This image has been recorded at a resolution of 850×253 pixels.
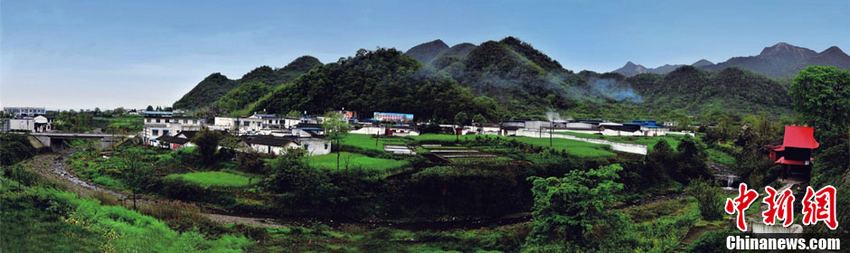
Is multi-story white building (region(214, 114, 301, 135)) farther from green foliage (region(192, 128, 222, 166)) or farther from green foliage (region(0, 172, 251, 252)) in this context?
green foliage (region(0, 172, 251, 252))

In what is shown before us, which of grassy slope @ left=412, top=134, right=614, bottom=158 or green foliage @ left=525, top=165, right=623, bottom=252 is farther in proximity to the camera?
grassy slope @ left=412, top=134, right=614, bottom=158

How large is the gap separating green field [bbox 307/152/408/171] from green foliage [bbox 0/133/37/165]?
17.1 m

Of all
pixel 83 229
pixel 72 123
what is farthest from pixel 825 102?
pixel 72 123

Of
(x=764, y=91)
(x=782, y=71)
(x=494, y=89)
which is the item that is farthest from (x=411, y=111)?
(x=782, y=71)

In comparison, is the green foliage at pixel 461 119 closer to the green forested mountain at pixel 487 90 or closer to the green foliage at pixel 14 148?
the green forested mountain at pixel 487 90

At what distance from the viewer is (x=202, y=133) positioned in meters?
29.0

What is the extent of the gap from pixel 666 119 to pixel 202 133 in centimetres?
4823

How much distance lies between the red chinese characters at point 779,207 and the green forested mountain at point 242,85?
72670mm

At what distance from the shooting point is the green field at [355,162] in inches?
987

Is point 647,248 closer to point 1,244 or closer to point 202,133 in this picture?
point 1,244

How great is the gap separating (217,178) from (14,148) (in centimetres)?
1668

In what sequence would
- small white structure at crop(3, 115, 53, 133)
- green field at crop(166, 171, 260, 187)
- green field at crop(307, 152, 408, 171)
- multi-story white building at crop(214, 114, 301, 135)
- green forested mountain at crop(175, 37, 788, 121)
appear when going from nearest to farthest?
green field at crop(166, 171, 260, 187)
green field at crop(307, 152, 408, 171)
small white structure at crop(3, 115, 53, 133)
multi-story white building at crop(214, 114, 301, 135)
green forested mountain at crop(175, 37, 788, 121)

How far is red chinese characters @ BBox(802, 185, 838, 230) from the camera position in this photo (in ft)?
33.5

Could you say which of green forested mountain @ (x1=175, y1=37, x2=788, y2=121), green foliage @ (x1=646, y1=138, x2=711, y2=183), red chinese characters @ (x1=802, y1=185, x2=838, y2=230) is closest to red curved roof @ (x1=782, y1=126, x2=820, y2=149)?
green foliage @ (x1=646, y1=138, x2=711, y2=183)
